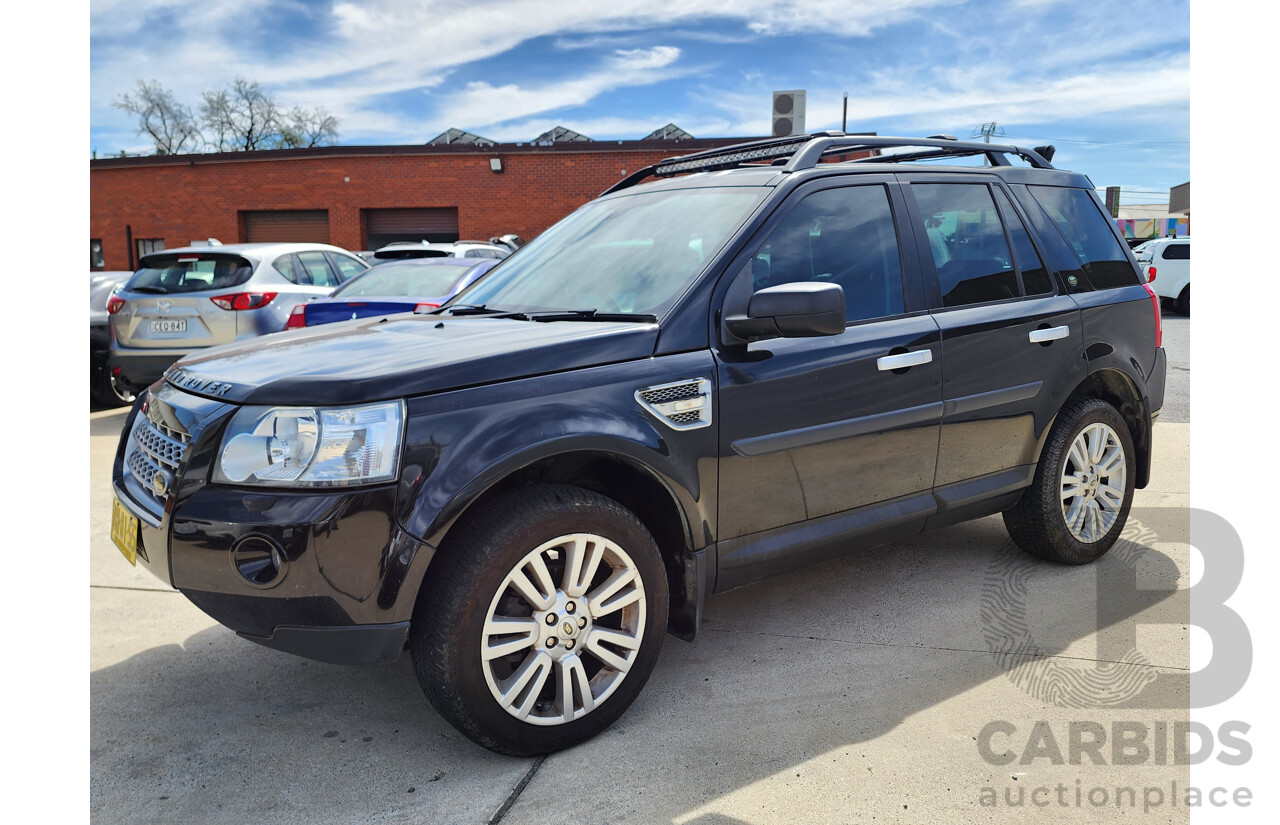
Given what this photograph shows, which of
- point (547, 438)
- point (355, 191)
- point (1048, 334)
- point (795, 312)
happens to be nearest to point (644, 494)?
point (547, 438)

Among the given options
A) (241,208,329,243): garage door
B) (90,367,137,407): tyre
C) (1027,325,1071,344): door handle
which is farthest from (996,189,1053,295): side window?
(241,208,329,243): garage door

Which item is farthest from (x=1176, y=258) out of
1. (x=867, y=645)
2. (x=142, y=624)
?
(x=142, y=624)

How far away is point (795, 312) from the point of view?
9.55 ft

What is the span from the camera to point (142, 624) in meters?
3.95

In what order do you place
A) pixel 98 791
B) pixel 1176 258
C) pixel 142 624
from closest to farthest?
pixel 98 791 → pixel 142 624 → pixel 1176 258

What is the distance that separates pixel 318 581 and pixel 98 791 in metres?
0.98

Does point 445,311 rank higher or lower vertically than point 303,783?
higher

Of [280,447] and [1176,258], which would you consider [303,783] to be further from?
[1176,258]

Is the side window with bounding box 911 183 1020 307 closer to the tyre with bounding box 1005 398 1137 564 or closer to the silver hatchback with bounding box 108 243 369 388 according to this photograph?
the tyre with bounding box 1005 398 1137 564

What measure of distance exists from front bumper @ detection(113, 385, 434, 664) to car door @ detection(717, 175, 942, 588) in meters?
1.09

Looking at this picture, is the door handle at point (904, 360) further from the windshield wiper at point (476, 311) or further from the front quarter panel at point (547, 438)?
the windshield wiper at point (476, 311)

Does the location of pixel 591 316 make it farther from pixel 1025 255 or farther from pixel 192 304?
pixel 192 304

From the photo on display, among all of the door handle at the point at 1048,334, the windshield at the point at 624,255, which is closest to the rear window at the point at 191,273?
the windshield at the point at 624,255

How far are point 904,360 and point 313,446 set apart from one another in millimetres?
2103
